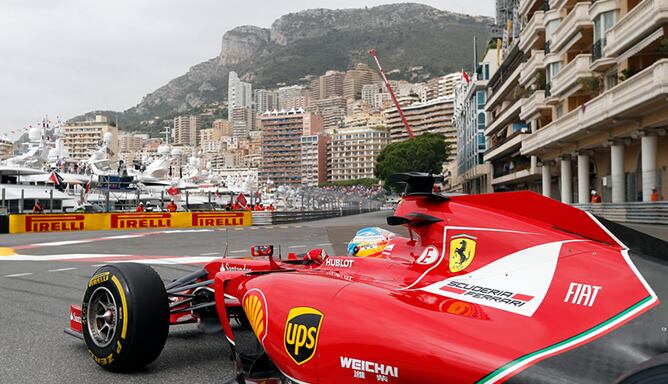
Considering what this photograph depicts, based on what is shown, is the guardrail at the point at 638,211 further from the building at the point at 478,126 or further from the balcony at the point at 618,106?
the building at the point at 478,126

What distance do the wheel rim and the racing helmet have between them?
2.36 m

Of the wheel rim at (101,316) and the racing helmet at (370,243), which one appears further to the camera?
the racing helmet at (370,243)

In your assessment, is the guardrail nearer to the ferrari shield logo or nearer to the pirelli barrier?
the ferrari shield logo

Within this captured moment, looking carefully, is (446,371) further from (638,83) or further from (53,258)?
(638,83)

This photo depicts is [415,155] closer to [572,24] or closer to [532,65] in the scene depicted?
[532,65]

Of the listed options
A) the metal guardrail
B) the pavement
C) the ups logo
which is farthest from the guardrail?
the metal guardrail

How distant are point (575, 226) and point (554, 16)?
128 ft

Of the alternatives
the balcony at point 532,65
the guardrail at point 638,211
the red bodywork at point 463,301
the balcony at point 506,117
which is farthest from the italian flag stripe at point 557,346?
the balcony at point 506,117

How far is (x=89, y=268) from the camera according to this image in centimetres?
1126

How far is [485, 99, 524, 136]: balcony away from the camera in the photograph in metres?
52.6

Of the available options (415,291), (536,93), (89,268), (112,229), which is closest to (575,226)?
(415,291)

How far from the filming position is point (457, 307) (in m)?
2.97

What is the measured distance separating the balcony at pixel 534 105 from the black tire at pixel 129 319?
3997 cm

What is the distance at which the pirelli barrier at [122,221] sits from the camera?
92.9 feet
